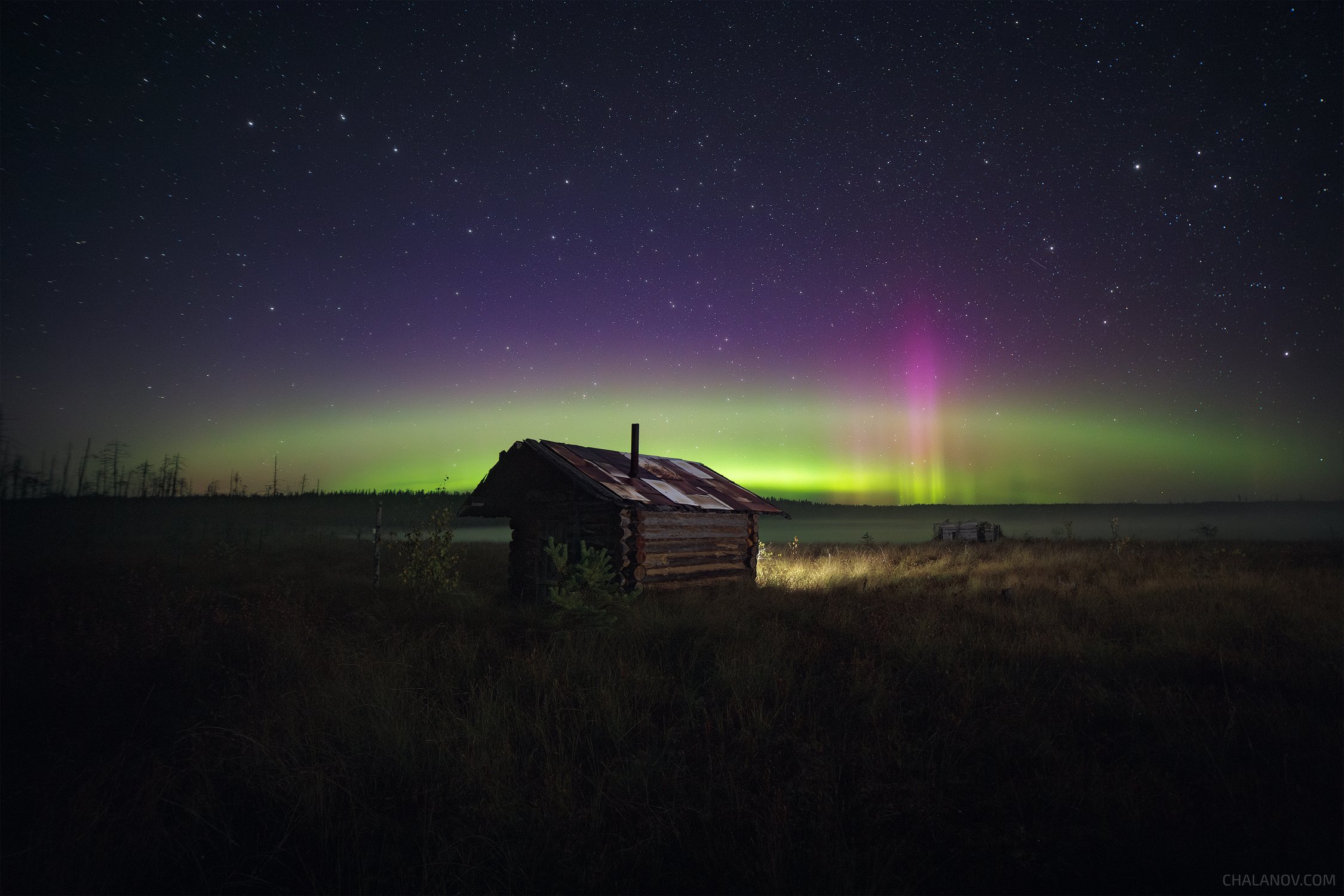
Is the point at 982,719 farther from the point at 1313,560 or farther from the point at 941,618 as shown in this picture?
the point at 1313,560

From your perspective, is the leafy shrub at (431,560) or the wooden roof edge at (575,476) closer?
the wooden roof edge at (575,476)

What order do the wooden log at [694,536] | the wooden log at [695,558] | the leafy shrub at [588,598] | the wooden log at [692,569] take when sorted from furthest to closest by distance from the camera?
the wooden log at [694,536], the wooden log at [695,558], the wooden log at [692,569], the leafy shrub at [588,598]

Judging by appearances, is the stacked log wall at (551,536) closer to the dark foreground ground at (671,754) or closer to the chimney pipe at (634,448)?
the chimney pipe at (634,448)

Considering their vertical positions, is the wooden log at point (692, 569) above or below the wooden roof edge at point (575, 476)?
below

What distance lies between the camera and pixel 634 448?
612 inches

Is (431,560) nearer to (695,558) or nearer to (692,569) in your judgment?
(692,569)

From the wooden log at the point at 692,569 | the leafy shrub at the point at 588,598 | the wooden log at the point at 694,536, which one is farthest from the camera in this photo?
the wooden log at the point at 694,536

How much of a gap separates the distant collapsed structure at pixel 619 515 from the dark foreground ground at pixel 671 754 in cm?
487

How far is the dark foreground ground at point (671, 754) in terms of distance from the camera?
3207 millimetres

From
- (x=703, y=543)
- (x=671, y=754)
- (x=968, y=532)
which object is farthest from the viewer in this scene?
(x=968, y=532)

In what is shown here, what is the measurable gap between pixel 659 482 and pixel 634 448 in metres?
1.28

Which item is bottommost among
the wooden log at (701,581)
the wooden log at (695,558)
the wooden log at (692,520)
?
the wooden log at (701,581)

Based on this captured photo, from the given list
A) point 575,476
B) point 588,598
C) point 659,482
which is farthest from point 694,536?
point 588,598

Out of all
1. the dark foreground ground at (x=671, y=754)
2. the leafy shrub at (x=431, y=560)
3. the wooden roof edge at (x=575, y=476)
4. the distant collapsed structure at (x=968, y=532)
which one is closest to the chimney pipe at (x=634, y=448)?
the wooden roof edge at (x=575, y=476)
